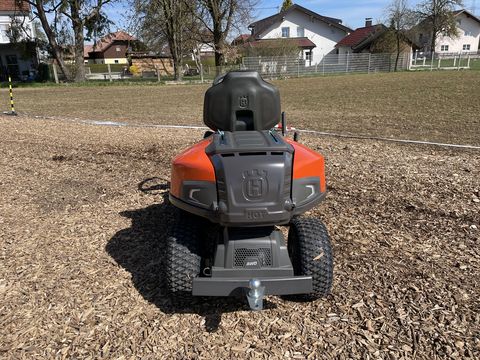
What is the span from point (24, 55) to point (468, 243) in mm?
40029

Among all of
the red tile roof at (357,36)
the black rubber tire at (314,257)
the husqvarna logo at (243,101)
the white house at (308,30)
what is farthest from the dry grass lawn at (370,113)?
the white house at (308,30)

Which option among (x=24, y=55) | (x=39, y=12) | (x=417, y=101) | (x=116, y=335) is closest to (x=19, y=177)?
(x=116, y=335)

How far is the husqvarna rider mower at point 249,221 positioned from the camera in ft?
7.87

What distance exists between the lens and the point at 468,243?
3.64 meters

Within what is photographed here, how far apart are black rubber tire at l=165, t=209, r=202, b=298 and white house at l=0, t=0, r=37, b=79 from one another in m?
34.1

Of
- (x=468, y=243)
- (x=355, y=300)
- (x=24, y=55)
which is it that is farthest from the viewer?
(x=24, y=55)

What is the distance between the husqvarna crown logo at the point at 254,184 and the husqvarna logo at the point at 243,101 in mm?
1082

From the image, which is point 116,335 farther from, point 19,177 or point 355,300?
point 19,177

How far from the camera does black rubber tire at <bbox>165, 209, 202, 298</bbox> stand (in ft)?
8.93

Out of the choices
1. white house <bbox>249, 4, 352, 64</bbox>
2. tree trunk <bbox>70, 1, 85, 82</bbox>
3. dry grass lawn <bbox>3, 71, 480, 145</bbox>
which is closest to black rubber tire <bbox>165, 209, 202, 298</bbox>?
dry grass lawn <bbox>3, 71, 480, 145</bbox>

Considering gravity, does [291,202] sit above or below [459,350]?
above

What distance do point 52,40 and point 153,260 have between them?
31.3 meters

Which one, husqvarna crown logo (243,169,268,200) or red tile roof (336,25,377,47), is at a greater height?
red tile roof (336,25,377,47)

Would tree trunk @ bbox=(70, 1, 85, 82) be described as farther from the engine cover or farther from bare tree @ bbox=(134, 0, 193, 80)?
the engine cover
